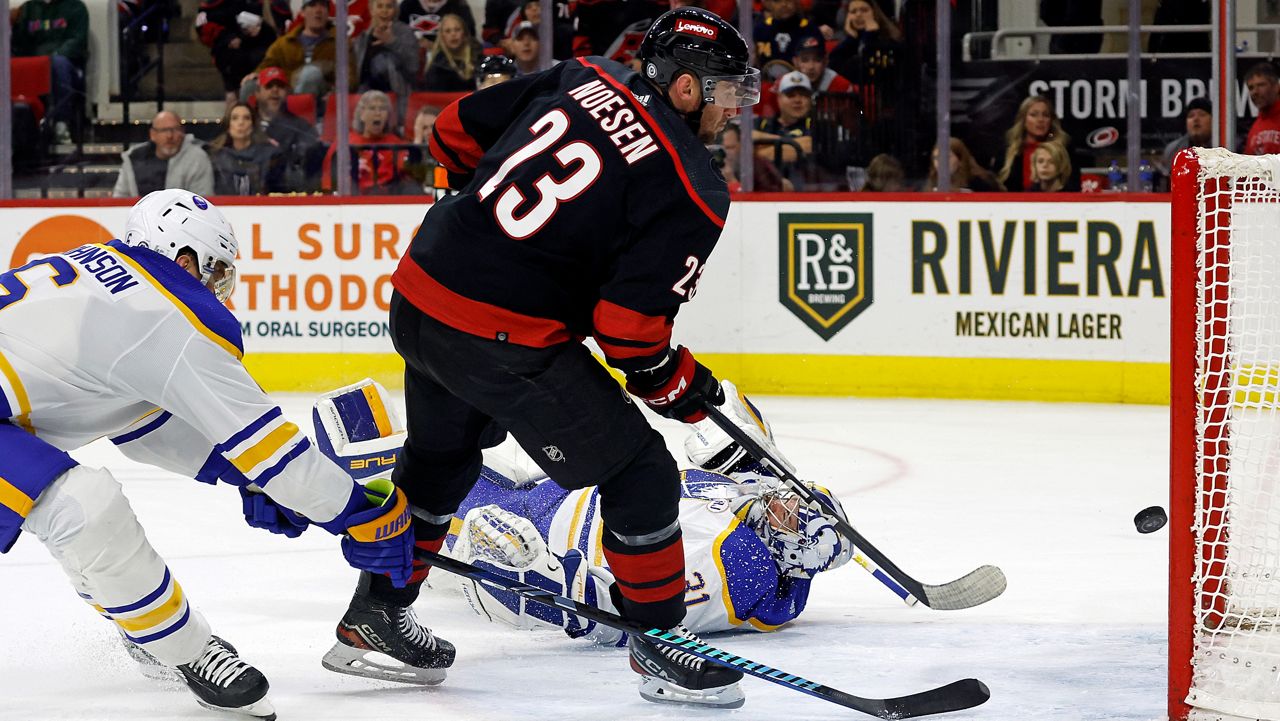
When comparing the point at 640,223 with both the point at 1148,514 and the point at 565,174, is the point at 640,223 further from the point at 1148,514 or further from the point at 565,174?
the point at 1148,514

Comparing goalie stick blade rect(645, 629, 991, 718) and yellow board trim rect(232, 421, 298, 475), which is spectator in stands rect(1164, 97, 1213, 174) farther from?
yellow board trim rect(232, 421, 298, 475)

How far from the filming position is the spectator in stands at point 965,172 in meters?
6.60

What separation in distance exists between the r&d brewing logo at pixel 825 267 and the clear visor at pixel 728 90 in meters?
4.22

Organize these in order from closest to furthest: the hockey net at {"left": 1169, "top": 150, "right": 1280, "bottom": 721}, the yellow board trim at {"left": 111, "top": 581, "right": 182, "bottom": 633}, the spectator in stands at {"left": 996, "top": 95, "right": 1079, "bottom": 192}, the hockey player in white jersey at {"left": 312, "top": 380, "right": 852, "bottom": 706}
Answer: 1. the hockey net at {"left": 1169, "top": 150, "right": 1280, "bottom": 721}
2. the yellow board trim at {"left": 111, "top": 581, "right": 182, "bottom": 633}
3. the hockey player in white jersey at {"left": 312, "top": 380, "right": 852, "bottom": 706}
4. the spectator in stands at {"left": 996, "top": 95, "right": 1079, "bottom": 192}

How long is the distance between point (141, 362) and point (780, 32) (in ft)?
15.7

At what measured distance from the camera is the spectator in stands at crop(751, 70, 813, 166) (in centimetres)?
682

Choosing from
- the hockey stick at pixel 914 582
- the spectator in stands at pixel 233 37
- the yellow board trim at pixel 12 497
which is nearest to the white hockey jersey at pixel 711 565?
the hockey stick at pixel 914 582

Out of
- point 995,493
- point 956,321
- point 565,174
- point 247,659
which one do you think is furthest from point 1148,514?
point 956,321

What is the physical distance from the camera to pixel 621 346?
2479mm

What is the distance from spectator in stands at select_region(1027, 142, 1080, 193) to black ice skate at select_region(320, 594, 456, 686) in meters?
4.33

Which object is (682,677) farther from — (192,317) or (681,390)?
(192,317)

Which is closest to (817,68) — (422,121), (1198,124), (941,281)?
(941,281)

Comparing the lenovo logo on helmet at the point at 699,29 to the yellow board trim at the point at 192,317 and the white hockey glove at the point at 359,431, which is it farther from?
the white hockey glove at the point at 359,431

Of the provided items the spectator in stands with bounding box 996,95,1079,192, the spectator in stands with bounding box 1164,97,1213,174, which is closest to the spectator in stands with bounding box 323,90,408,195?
the spectator in stands with bounding box 996,95,1079,192
